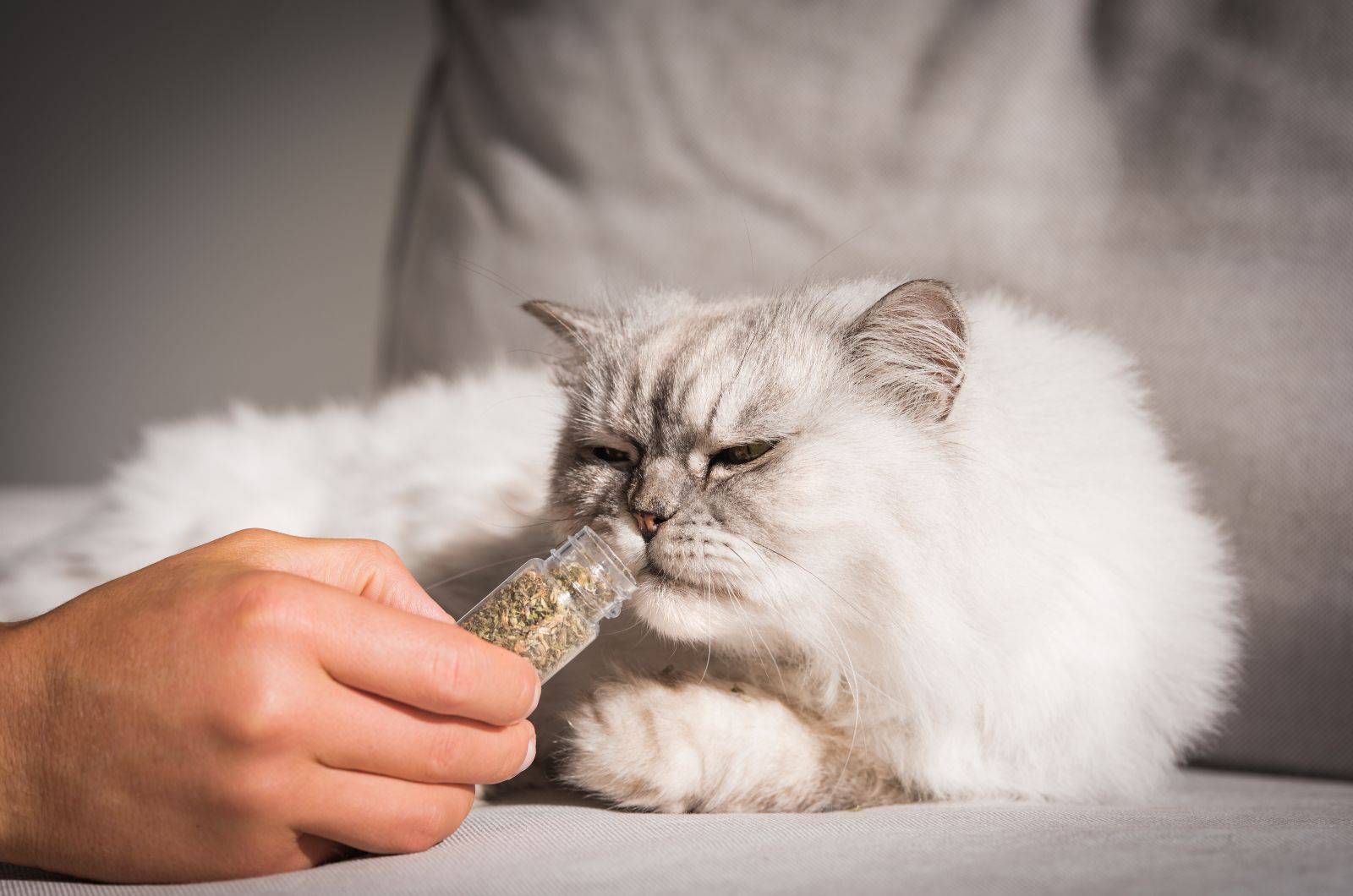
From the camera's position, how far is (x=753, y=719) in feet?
3.43

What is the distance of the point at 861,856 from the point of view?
2.62 feet

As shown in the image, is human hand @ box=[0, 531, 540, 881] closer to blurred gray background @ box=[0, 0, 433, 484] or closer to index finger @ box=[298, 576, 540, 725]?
index finger @ box=[298, 576, 540, 725]

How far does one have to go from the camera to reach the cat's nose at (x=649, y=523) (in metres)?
1.01

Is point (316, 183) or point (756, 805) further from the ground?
point (316, 183)

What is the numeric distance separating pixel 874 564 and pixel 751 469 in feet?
0.56

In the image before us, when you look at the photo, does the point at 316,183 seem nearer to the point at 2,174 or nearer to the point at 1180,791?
the point at 2,174

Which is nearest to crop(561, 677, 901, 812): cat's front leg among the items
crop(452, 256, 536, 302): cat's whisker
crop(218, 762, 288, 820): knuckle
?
crop(218, 762, 288, 820): knuckle

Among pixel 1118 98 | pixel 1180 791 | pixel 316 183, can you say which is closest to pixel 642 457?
pixel 1180 791

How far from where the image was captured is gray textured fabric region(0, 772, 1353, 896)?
71 cm

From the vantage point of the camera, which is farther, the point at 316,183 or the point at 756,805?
the point at 316,183

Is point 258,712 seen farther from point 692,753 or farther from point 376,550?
point 692,753

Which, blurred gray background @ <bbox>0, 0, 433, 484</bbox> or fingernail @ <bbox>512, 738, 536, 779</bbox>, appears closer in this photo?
fingernail @ <bbox>512, 738, 536, 779</bbox>

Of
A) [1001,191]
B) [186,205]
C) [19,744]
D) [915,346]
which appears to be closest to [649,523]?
[915,346]

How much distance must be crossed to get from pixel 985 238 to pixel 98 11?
135 inches
